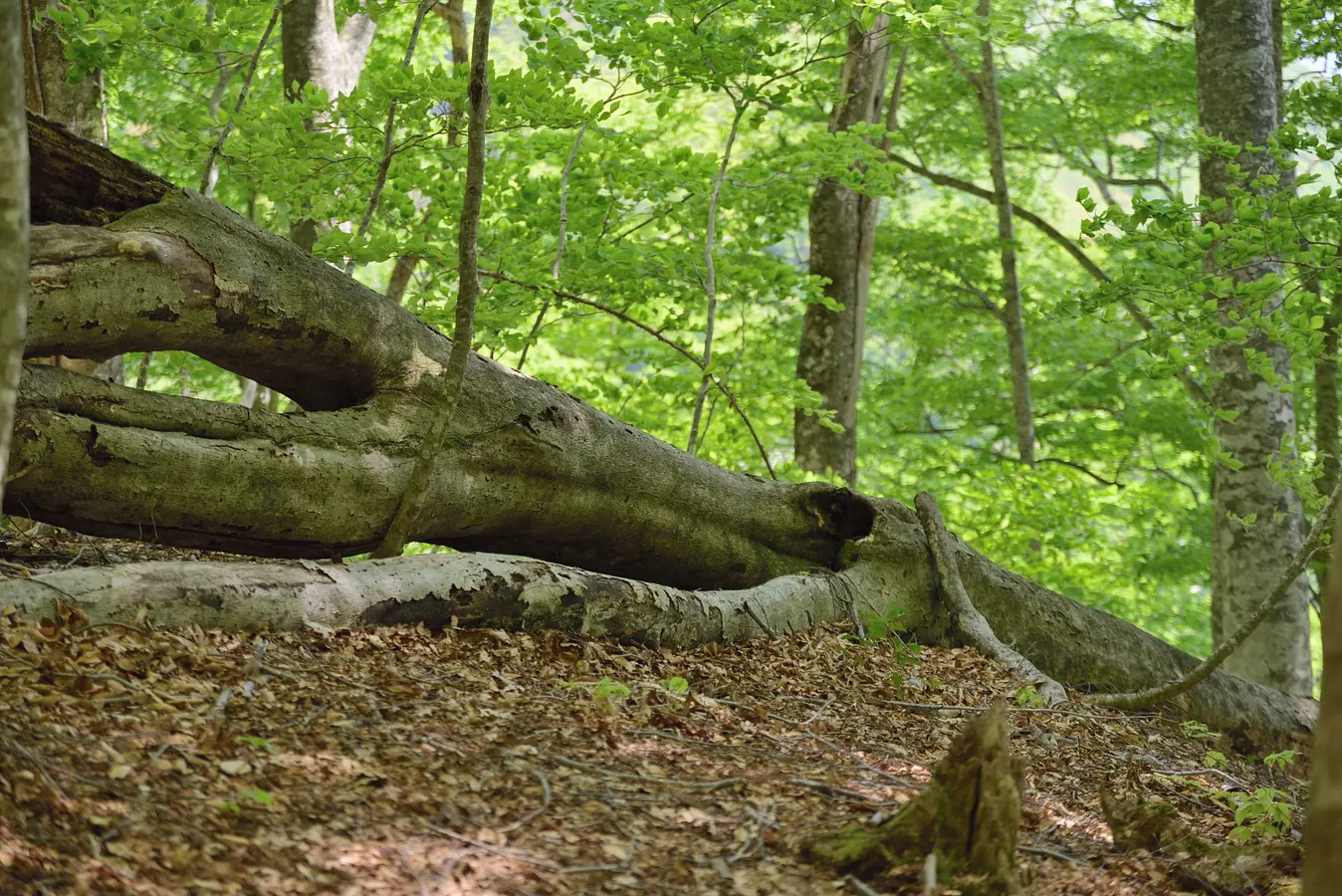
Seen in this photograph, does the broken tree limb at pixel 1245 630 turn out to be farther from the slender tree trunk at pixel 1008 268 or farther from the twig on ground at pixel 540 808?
the slender tree trunk at pixel 1008 268

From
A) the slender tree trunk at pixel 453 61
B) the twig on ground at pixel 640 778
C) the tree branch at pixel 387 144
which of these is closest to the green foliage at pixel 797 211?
the tree branch at pixel 387 144

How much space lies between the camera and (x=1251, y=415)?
29.9ft

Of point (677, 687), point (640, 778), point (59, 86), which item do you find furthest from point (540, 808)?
point (59, 86)

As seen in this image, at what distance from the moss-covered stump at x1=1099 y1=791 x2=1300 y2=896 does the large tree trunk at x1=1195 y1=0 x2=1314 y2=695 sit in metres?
6.31

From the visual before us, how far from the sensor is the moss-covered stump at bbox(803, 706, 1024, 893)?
9.68ft

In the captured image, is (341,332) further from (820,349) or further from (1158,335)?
(820,349)

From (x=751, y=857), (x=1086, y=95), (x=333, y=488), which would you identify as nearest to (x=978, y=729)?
(x=751, y=857)

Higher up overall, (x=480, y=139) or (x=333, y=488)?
(x=480, y=139)

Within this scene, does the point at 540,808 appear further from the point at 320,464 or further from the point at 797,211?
the point at 797,211

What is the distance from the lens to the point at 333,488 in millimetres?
5098

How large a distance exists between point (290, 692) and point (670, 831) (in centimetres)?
148

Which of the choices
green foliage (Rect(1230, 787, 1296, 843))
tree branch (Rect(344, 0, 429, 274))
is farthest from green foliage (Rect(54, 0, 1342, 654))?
green foliage (Rect(1230, 787, 1296, 843))

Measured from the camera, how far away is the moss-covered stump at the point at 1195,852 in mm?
3418

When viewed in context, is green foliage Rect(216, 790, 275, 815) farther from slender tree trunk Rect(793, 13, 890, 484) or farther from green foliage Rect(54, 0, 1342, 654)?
slender tree trunk Rect(793, 13, 890, 484)
